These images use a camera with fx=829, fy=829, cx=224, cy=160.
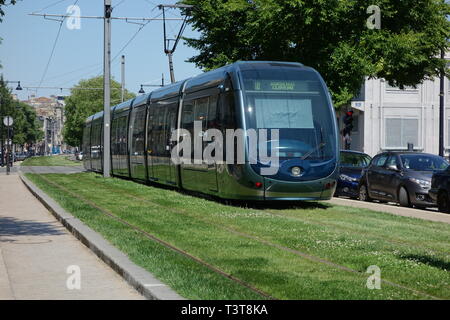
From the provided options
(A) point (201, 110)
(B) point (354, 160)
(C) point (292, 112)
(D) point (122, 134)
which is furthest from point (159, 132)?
(C) point (292, 112)

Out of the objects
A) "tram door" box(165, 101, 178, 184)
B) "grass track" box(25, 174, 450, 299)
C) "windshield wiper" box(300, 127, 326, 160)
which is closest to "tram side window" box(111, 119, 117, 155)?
"tram door" box(165, 101, 178, 184)

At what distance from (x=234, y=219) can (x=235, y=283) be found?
6.80 m

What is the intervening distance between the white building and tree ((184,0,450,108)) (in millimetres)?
15582

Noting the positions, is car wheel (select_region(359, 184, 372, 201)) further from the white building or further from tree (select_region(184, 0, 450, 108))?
the white building

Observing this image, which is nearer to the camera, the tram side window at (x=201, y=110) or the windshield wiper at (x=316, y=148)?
the windshield wiper at (x=316, y=148)

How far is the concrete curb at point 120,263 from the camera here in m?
6.93

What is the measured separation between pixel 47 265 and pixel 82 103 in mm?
105091

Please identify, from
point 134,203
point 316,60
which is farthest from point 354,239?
point 316,60

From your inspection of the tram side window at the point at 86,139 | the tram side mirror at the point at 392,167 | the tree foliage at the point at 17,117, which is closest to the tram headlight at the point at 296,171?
the tram side mirror at the point at 392,167

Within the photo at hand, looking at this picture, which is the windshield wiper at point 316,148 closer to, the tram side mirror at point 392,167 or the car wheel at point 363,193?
the tram side mirror at point 392,167

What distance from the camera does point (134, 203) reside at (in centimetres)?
1881

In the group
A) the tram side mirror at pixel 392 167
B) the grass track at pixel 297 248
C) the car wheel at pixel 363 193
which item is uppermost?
the tram side mirror at pixel 392 167

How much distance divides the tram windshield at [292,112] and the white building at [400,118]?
110ft

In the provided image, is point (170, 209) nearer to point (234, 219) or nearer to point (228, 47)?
point (234, 219)
